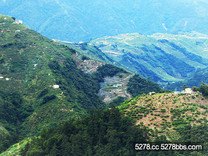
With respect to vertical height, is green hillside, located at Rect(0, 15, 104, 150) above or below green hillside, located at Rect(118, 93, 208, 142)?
above

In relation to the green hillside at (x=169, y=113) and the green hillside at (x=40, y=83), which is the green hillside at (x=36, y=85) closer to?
the green hillside at (x=40, y=83)

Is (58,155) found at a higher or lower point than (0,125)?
lower

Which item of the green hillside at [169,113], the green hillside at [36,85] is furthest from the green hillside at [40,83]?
the green hillside at [169,113]

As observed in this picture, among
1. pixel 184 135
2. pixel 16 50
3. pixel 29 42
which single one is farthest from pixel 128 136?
pixel 29 42

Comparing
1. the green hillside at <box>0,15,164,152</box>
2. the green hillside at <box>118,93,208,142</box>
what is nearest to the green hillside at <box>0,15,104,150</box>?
the green hillside at <box>0,15,164,152</box>

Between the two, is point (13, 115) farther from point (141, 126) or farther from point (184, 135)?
point (184, 135)

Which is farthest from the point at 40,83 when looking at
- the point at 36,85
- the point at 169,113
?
the point at 169,113

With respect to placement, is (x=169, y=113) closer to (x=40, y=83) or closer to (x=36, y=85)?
(x=40, y=83)

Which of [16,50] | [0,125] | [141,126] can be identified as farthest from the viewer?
[16,50]

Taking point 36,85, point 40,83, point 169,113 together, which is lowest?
point 169,113

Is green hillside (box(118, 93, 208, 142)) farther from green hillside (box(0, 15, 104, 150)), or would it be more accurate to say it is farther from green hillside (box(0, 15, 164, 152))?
green hillside (box(0, 15, 104, 150))

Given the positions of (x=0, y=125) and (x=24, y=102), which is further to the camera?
(x=24, y=102)
